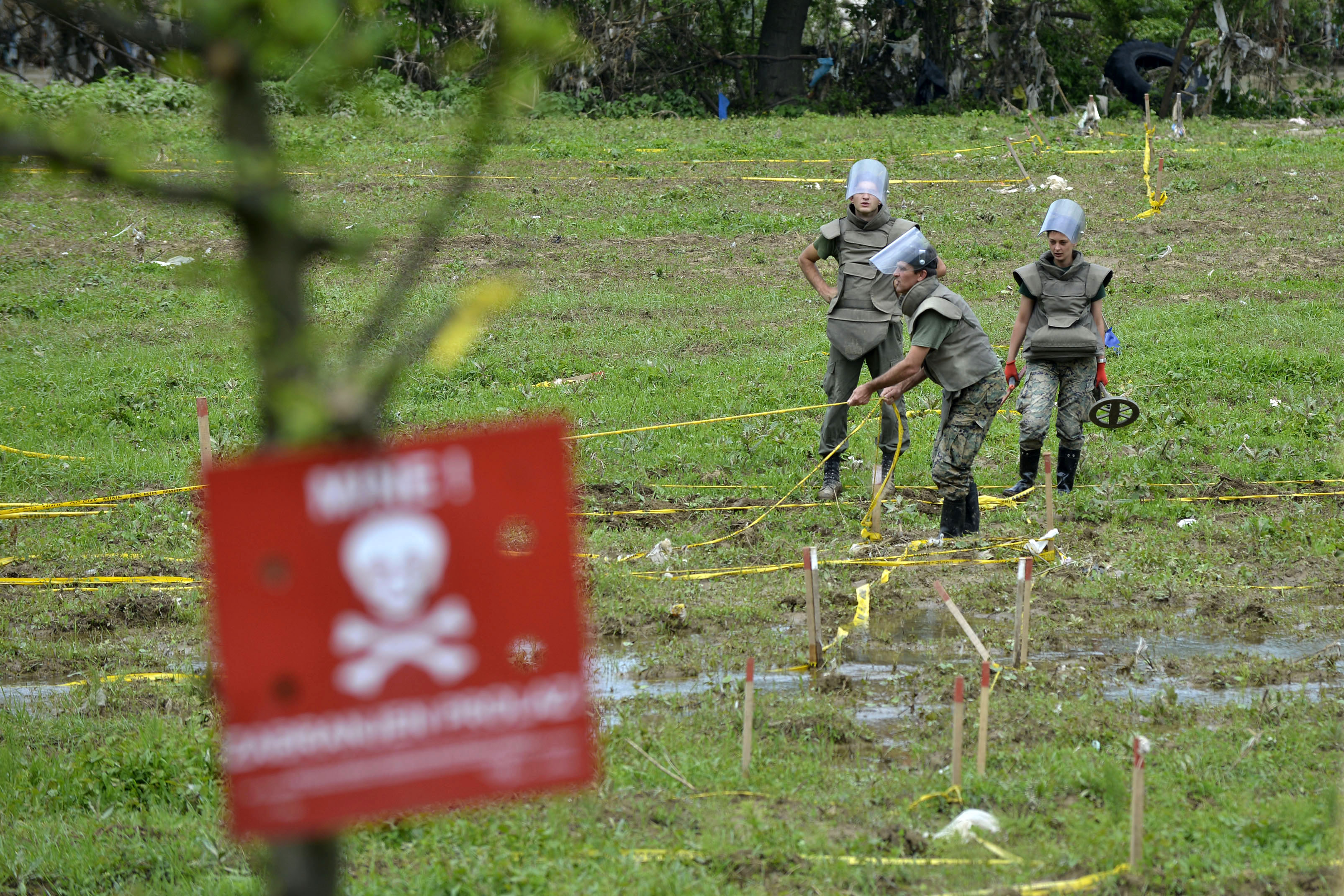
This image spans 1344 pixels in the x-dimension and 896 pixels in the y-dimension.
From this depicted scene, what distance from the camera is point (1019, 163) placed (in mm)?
20531

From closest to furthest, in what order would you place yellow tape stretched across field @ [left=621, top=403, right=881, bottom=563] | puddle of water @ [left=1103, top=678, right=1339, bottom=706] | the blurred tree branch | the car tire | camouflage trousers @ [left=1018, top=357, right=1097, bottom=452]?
1. the blurred tree branch
2. puddle of water @ [left=1103, top=678, right=1339, bottom=706]
3. yellow tape stretched across field @ [left=621, top=403, right=881, bottom=563]
4. camouflage trousers @ [left=1018, top=357, right=1097, bottom=452]
5. the car tire

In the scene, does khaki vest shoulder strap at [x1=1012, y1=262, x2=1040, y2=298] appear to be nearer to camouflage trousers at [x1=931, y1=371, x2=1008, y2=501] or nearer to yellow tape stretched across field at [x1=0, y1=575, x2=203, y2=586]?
camouflage trousers at [x1=931, y1=371, x2=1008, y2=501]

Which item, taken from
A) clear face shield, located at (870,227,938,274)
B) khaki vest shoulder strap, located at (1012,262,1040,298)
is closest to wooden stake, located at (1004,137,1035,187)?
khaki vest shoulder strap, located at (1012,262,1040,298)

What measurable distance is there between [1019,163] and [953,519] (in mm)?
13147

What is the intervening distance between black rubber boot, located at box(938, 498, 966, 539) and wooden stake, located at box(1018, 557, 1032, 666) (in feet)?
6.82

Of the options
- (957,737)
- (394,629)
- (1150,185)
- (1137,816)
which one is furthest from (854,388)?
(1150,185)

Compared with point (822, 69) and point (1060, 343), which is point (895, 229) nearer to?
point (1060, 343)

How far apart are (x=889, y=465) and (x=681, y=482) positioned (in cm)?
150

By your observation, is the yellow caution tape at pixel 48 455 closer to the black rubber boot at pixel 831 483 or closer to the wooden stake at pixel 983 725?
the black rubber boot at pixel 831 483

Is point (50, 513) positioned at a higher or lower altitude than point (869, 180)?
lower

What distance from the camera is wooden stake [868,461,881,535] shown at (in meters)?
8.48

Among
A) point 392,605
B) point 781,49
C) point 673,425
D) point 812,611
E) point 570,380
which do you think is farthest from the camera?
point 781,49

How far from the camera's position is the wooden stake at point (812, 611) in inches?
243

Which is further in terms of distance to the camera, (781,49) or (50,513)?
(781,49)
